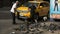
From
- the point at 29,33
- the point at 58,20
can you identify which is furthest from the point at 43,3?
the point at 29,33

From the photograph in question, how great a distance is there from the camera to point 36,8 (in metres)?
19.0

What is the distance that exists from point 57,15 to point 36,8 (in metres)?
1.86

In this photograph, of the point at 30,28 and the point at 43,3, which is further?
the point at 43,3

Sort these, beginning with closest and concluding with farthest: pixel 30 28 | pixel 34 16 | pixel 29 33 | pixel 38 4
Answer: pixel 29 33 < pixel 30 28 < pixel 34 16 < pixel 38 4

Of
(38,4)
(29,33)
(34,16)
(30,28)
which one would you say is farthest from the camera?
(38,4)

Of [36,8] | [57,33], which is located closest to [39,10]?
[36,8]

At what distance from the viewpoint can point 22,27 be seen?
1531 cm

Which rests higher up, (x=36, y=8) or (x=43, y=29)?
(x=36, y=8)

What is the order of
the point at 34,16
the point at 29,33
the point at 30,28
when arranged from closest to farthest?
the point at 29,33, the point at 30,28, the point at 34,16

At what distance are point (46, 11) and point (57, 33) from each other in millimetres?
6430

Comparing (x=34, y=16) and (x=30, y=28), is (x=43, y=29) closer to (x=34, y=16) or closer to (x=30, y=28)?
(x=30, y=28)

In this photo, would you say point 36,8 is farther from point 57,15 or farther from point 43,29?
point 43,29

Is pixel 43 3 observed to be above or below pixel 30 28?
above

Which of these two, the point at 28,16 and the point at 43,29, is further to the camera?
the point at 28,16
